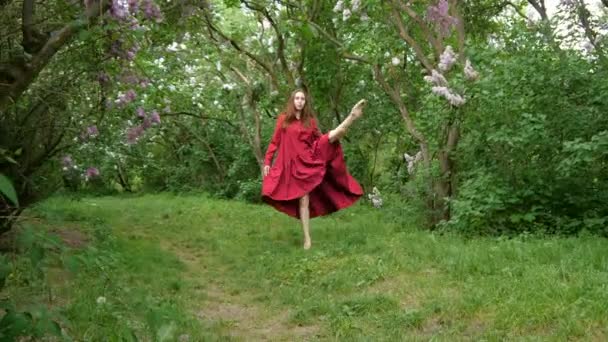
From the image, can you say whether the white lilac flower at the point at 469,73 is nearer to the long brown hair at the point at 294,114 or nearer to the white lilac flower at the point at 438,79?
the white lilac flower at the point at 438,79

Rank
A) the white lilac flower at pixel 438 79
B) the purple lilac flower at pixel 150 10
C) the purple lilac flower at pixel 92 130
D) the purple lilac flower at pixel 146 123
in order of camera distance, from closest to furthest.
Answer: the purple lilac flower at pixel 150 10, the purple lilac flower at pixel 92 130, the white lilac flower at pixel 438 79, the purple lilac flower at pixel 146 123

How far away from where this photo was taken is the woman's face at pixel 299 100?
781cm

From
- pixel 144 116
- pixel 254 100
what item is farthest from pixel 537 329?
pixel 254 100

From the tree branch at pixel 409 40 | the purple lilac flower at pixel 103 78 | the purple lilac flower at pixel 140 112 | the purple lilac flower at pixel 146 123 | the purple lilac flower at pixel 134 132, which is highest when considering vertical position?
the tree branch at pixel 409 40

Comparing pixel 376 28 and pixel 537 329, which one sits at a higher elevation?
pixel 376 28

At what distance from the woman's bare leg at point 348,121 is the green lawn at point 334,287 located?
4.07 ft

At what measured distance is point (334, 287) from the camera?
542 cm

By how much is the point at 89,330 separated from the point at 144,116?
4.08 meters

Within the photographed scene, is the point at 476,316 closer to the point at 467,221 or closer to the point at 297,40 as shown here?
the point at 467,221

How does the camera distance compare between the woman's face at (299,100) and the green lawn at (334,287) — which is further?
the woman's face at (299,100)

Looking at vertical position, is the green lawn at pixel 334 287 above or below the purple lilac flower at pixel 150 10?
below

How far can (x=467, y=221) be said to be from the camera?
702cm

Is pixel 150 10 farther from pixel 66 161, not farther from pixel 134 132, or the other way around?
pixel 134 132

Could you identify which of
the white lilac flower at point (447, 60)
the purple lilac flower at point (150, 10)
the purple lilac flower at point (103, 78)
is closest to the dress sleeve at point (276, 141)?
the white lilac flower at point (447, 60)
